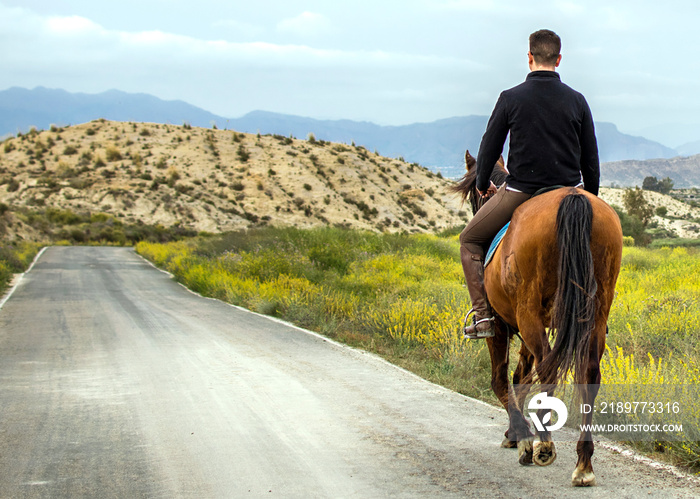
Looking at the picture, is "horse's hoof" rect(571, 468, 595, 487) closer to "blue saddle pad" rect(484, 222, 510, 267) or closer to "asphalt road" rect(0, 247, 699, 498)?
"asphalt road" rect(0, 247, 699, 498)

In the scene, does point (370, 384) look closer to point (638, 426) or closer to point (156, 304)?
point (638, 426)

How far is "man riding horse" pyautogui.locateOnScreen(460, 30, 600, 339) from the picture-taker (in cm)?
484

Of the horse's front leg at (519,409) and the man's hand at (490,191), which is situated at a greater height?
the man's hand at (490,191)

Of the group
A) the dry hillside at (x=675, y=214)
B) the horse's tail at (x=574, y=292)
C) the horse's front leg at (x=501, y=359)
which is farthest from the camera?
the dry hillside at (x=675, y=214)

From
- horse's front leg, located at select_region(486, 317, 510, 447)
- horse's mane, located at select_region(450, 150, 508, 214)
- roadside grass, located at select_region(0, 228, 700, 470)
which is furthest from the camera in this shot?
roadside grass, located at select_region(0, 228, 700, 470)

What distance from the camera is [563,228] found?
167 inches

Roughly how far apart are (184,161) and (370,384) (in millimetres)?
66515

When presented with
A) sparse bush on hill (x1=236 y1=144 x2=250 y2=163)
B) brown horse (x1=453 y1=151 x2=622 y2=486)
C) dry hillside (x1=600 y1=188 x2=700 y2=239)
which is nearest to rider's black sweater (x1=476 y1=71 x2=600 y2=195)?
brown horse (x1=453 y1=151 x2=622 y2=486)

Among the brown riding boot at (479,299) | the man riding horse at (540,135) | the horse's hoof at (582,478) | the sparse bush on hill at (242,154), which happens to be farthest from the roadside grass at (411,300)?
the sparse bush on hill at (242,154)

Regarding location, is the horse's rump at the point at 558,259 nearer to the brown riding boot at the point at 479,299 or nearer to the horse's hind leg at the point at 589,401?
the horse's hind leg at the point at 589,401

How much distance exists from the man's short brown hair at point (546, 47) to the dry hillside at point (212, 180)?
52140 millimetres

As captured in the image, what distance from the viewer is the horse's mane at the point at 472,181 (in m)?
5.75

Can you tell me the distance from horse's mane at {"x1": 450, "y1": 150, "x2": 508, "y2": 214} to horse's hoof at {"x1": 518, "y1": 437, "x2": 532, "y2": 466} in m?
2.09

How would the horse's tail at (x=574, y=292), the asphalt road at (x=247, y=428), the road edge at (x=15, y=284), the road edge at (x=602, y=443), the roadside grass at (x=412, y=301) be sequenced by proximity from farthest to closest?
the road edge at (x=15, y=284) < the roadside grass at (x=412, y=301) < the road edge at (x=602, y=443) < the asphalt road at (x=247, y=428) < the horse's tail at (x=574, y=292)
